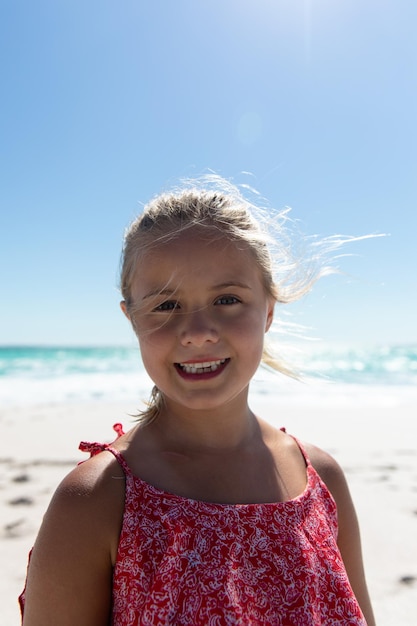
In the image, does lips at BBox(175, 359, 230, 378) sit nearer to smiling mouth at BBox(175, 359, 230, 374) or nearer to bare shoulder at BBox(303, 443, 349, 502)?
smiling mouth at BBox(175, 359, 230, 374)

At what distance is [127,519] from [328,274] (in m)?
1.44

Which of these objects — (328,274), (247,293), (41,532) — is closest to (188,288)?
(247,293)

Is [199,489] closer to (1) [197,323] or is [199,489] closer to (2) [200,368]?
(2) [200,368]

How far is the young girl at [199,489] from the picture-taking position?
1.22 metres

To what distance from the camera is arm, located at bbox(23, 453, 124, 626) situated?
121cm

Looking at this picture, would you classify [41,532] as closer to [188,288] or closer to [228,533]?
[228,533]

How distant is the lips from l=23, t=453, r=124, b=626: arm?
1.43 ft

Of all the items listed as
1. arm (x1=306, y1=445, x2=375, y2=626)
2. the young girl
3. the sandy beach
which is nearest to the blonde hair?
the young girl

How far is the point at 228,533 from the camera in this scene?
1311mm

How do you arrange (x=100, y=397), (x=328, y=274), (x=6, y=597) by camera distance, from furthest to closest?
(x=100, y=397)
(x=6, y=597)
(x=328, y=274)

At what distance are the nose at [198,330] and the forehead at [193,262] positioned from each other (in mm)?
101

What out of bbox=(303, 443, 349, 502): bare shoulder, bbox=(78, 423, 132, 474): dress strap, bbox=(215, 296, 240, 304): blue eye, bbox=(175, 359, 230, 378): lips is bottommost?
bbox=(303, 443, 349, 502): bare shoulder

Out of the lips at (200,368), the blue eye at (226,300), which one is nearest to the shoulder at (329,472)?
the lips at (200,368)

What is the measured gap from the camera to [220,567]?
48.6 inches
